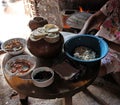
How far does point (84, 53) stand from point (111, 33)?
1.60ft

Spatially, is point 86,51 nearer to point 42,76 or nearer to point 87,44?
point 87,44

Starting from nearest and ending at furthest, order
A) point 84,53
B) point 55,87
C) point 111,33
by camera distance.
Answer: point 55,87 < point 84,53 < point 111,33

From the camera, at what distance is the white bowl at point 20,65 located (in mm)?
1275

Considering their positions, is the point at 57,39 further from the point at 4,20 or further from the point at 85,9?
the point at 4,20

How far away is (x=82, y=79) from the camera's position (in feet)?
4.22

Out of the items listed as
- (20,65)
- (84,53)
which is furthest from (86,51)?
(20,65)

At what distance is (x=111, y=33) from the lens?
1787 millimetres

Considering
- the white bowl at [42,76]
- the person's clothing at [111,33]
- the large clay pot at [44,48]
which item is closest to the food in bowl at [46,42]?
the large clay pot at [44,48]

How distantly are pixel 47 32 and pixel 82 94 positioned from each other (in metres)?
0.86

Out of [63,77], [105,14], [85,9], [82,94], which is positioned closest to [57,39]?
[63,77]

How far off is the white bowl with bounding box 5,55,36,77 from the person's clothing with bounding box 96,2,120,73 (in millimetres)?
617

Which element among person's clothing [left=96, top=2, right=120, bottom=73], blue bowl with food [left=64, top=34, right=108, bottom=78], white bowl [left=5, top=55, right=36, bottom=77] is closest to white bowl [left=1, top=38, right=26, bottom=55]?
white bowl [left=5, top=55, right=36, bottom=77]

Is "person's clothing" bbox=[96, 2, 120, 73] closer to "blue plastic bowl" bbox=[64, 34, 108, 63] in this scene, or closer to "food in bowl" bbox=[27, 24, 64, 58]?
"blue plastic bowl" bbox=[64, 34, 108, 63]

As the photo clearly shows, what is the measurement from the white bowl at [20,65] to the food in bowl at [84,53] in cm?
29
